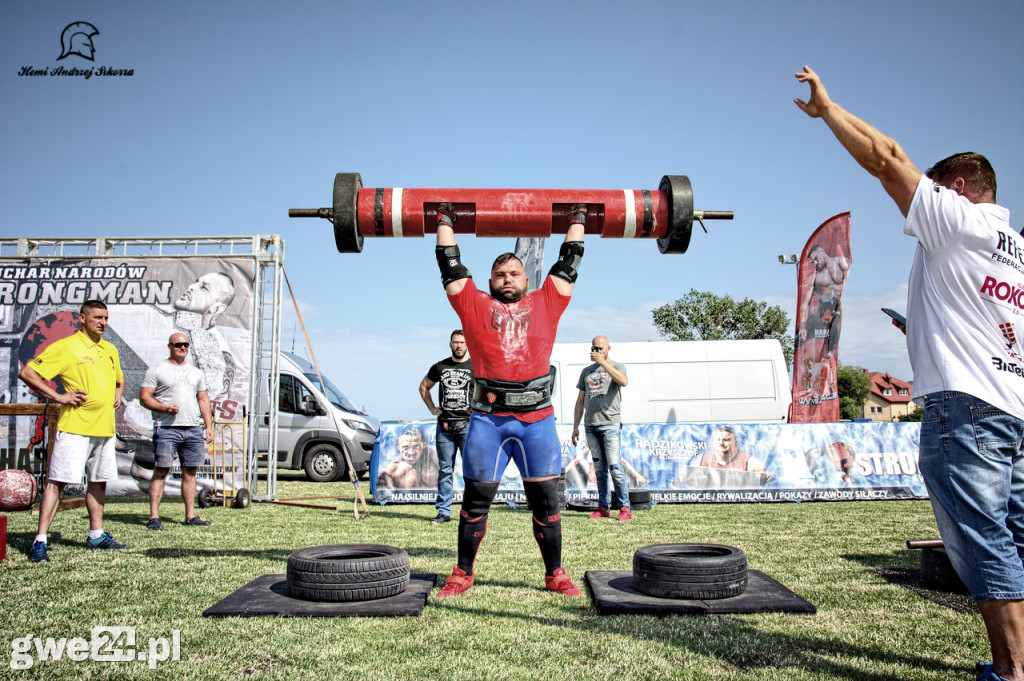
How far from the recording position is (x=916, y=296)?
2.69 m

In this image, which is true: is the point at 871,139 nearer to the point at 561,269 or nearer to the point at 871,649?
the point at 561,269

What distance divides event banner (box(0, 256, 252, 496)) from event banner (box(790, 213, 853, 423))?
11.6 metres

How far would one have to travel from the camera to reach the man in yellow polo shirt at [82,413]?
5262 millimetres

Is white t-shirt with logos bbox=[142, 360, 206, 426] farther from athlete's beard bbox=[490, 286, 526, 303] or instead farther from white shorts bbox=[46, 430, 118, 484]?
athlete's beard bbox=[490, 286, 526, 303]

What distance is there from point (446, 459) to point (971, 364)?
18.9ft

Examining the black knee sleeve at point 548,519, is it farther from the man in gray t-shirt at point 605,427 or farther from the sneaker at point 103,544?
the sneaker at point 103,544

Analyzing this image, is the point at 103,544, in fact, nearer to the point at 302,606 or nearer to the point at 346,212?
the point at 302,606

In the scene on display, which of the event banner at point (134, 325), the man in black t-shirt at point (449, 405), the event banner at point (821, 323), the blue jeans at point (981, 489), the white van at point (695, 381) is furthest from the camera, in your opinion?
the white van at point (695, 381)

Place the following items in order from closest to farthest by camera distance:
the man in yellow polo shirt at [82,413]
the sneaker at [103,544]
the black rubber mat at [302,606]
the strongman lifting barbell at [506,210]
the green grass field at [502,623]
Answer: the green grass field at [502,623], the black rubber mat at [302,606], the strongman lifting barbell at [506,210], the man in yellow polo shirt at [82,413], the sneaker at [103,544]

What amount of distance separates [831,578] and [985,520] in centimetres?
230

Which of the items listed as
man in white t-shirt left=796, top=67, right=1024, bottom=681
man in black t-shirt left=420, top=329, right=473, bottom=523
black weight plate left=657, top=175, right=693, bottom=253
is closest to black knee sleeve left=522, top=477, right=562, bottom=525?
black weight plate left=657, top=175, right=693, bottom=253

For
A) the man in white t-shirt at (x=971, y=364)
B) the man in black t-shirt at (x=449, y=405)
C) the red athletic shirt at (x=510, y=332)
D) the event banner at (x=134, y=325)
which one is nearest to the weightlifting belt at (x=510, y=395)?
the red athletic shirt at (x=510, y=332)

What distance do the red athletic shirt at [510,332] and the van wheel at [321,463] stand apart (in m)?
10.2

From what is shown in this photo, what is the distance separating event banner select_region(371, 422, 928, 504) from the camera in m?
9.66
